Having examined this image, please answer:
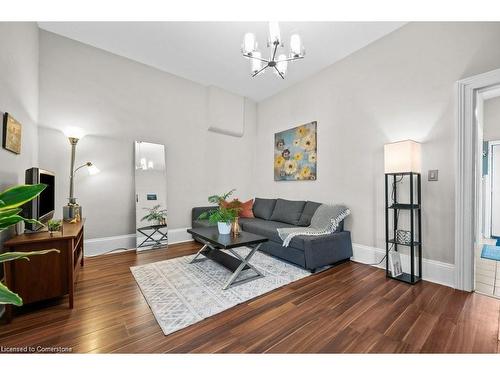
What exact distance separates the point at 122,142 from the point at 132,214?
47.8 inches

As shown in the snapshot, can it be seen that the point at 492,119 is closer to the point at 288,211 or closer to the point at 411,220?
the point at 411,220

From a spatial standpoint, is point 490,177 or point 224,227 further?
point 490,177

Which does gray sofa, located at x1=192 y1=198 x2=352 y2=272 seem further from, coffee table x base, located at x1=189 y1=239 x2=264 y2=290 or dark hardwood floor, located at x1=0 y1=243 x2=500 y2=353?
coffee table x base, located at x1=189 y1=239 x2=264 y2=290

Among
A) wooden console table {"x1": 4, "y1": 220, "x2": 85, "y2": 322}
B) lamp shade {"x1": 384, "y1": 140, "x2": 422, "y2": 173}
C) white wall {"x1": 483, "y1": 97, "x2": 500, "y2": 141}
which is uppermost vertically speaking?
white wall {"x1": 483, "y1": 97, "x2": 500, "y2": 141}

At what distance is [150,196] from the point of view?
384 centimetres

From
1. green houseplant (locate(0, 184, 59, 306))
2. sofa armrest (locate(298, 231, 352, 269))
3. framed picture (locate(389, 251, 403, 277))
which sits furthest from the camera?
sofa armrest (locate(298, 231, 352, 269))

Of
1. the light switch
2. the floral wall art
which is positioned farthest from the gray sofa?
the light switch

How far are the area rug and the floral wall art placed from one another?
1.74 m

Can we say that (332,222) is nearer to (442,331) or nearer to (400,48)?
(442,331)

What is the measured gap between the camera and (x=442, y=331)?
161cm

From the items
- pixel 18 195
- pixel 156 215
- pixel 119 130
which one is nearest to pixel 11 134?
pixel 18 195

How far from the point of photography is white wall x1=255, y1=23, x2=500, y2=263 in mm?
2389

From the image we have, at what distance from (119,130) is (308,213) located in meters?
3.39
